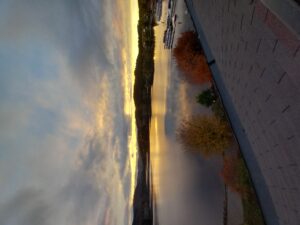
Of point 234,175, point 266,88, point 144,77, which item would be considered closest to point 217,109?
point 234,175

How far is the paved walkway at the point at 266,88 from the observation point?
3.35 metres

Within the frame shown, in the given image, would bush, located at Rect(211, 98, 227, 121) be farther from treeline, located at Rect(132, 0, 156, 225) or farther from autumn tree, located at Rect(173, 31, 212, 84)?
treeline, located at Rect(132, 0, 156, 225)

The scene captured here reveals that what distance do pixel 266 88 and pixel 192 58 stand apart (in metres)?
7.01

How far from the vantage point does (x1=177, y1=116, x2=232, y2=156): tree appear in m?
10.6

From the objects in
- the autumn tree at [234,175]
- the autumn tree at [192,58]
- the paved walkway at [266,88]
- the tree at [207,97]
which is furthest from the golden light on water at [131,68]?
the paved walkway at [266,88]

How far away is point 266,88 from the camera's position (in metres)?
4.15

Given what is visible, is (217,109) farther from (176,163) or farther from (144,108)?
(144,108)

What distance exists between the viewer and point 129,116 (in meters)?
12.7

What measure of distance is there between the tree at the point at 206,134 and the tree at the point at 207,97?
1.47 feet

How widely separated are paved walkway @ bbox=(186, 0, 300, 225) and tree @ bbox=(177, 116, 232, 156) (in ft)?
10.5

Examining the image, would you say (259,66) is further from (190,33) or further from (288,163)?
(190,33)

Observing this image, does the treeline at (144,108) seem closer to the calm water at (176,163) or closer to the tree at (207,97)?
the calm water at (176,163)

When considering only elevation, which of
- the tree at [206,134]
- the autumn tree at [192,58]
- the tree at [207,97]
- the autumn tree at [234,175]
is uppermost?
the autumn tree at [192,58]

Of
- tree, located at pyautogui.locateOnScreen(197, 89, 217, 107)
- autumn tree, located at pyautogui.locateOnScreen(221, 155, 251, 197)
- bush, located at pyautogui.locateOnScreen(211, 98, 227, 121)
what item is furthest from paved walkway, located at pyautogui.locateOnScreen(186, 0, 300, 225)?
tree, located at pyautogui.locateOnScreen(197, 89, 217, 107)
